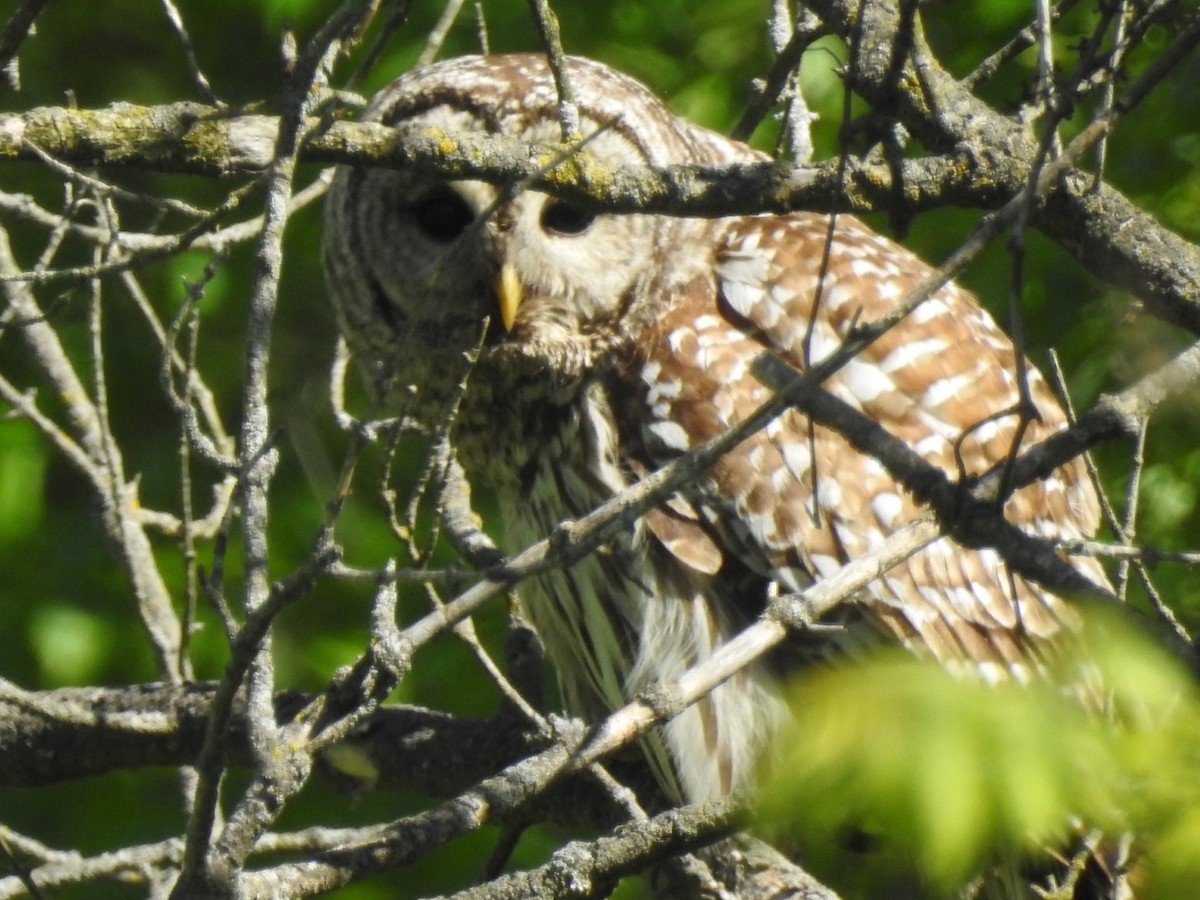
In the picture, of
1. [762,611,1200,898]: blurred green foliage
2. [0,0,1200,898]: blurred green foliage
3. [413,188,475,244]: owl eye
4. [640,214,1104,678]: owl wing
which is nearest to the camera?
[762,611,1200,898]: blurred green foliage

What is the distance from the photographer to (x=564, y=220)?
4121 mm

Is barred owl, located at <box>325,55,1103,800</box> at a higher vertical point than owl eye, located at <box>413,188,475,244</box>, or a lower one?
lower

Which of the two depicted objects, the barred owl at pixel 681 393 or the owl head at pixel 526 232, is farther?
the owl head at pixel 526 232

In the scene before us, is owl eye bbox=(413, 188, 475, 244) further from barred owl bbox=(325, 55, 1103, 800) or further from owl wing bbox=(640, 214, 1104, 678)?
owl wing bbox=(640, 214, 1104, 678)

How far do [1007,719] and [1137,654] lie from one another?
16 centimetres

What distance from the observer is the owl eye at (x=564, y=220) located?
4.09 m

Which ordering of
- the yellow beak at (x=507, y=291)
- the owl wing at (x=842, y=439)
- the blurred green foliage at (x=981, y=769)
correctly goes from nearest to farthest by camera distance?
the blurred green foliage at (x=981, y=769) < the owl wing at (x=842, y=439) < the yellow beak at (x=507, y=291)

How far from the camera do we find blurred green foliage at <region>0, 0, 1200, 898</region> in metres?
4.28

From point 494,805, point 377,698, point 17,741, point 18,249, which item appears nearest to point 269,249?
point 377,698

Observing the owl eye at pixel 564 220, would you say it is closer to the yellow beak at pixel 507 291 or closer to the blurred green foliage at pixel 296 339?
the yellow beak at pixel 507 291

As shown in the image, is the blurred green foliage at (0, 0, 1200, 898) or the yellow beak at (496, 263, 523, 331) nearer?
the yellow beak at (496, 263, 523, 331)

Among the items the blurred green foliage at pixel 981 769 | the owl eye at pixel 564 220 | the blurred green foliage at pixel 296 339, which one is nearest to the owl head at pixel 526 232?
the owl eye at pixel 564 220

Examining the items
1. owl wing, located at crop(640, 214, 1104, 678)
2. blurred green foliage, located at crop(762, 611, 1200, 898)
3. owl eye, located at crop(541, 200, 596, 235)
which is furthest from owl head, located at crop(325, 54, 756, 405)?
blurred green foliage, located at crop(762, 611, 1200, 898)

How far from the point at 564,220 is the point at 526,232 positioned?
145 millimetres
